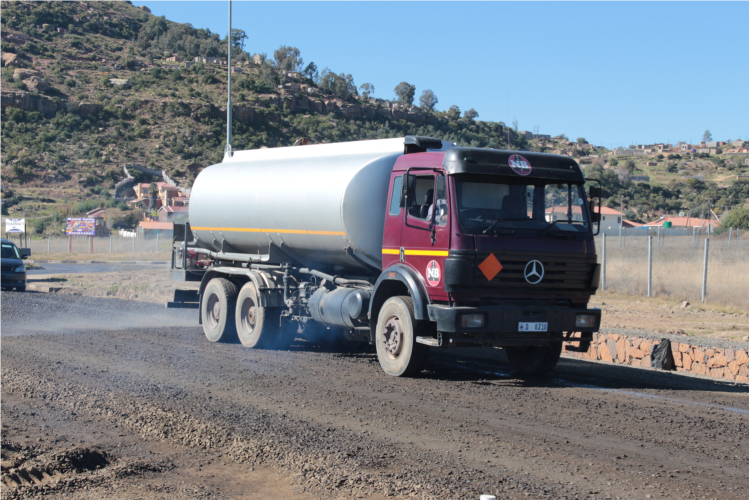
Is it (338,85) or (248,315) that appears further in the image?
(338,85)

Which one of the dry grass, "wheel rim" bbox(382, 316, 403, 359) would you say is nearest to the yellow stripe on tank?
"wheel rim" bbox(382, 316, 403, 359)

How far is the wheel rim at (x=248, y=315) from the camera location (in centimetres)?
1415

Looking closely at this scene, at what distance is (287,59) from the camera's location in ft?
418

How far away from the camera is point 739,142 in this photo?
158m

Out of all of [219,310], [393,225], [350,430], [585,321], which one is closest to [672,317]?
[585,321]

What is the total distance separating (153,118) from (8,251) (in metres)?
74.0

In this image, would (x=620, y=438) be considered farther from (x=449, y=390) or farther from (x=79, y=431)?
(x=79, y=431)

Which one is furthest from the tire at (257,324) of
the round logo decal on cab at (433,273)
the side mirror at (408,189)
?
the round logo decal on cab at (433,273)

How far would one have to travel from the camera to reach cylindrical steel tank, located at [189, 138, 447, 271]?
36.9ft

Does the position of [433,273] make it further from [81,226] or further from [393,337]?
[81,226]

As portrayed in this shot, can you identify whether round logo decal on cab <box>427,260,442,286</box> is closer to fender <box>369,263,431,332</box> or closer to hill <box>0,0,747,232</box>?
fender <box>369,263,431,332</box>

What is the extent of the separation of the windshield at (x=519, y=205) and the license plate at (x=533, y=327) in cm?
127

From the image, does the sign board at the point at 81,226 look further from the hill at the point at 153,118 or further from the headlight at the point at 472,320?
the headlight at the point at 472,320

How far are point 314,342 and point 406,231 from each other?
5.31m
